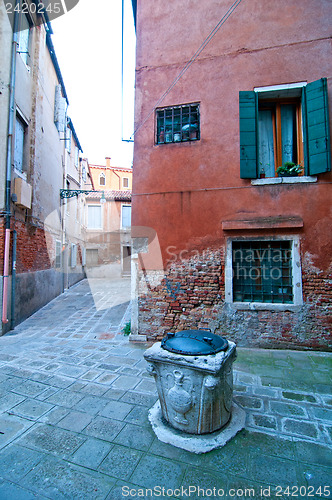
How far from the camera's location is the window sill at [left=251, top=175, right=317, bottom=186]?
5098 mm

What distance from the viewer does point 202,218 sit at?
556cm

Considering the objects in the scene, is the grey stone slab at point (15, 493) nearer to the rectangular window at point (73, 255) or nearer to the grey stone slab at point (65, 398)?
the grey stone slab at point (65, 398)

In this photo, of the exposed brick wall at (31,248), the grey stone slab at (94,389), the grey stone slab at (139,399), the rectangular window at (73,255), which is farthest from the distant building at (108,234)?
the grey stone slab at (139,399)

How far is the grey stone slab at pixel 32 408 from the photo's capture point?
3061 mm

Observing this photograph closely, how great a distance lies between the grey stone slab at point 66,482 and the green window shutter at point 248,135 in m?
5.05

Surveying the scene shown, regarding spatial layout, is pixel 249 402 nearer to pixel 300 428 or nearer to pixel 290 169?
pixel 300 428

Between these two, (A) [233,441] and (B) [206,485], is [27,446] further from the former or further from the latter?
(A) [233,441]

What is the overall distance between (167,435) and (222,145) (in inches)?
200

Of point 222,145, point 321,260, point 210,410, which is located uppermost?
point 222,145

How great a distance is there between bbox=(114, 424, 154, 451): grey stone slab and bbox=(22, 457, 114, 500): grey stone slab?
16.1 inches

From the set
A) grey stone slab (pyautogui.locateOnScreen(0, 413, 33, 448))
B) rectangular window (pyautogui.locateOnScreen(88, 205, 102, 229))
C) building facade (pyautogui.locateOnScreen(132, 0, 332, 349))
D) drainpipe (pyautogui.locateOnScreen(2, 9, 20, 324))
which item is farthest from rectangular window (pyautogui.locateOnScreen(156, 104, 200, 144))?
rectangular window (pyautogui.locateOnScreen(88, 205, 102, 229))

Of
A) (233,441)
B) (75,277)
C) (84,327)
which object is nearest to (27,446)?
(233,441)

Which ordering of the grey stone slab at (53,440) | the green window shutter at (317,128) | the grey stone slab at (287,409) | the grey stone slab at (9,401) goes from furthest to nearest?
the green window shutter at (317,128) < the grey stone slab at (9,401) < the grey stone slab at (287,409) < the grey stone slab at (53,440)

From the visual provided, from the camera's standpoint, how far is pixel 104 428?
2.79 meters
